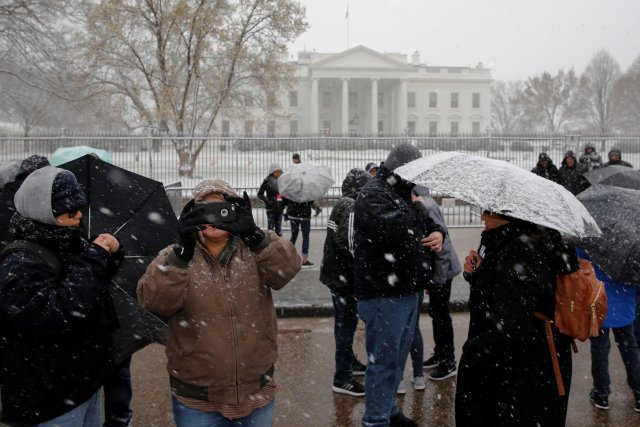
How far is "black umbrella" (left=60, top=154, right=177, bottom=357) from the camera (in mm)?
1019

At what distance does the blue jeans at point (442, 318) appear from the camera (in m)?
5.20

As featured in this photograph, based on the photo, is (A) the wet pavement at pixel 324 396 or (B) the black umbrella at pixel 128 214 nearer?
(B) the black umbrella at pixel 128 214

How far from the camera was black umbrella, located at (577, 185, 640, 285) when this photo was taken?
3.89 meters

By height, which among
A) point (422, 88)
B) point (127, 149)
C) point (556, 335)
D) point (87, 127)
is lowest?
point (556, 335)

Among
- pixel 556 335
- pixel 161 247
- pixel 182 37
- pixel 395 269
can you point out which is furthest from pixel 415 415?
pixel 182 37

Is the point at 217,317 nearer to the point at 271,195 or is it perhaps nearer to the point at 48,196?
the point at 48,196

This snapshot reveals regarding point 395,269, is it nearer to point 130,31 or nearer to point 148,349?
point 148,349

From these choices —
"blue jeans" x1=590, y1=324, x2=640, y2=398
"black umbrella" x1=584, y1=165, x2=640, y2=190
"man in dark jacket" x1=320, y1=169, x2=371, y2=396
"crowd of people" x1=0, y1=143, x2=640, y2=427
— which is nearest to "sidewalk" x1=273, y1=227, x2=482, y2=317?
"man in dark jacket" x1=320, y1=169, x2=371, y2=396

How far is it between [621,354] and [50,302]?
163 inches

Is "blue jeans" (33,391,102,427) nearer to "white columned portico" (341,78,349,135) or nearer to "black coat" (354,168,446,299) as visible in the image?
"black coat" (354,168,446,299)

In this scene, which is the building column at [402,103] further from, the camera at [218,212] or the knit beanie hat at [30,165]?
the camera at [218,212]

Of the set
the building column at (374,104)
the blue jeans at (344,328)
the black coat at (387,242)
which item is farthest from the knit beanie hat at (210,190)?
the building column at (374,104)

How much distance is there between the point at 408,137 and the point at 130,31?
14.3 metres

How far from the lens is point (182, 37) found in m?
23.5
